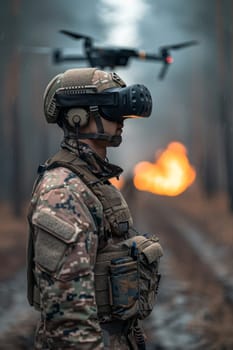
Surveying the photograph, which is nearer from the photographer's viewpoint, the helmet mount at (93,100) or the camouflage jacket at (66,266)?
the camouflage jacket at (66,266)

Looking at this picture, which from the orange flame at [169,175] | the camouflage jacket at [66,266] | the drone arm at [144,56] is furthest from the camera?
the orange flame at [169,175]

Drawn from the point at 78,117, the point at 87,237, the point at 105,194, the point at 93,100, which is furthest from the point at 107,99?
the point at 87,237

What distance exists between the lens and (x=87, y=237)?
269cm

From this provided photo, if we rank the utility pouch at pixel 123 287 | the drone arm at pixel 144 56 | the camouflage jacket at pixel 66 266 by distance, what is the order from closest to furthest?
the camouflage jacket at pixel 66 266 → the utility pouch at pixel 123 287 → the drone arm at pixel 144 56

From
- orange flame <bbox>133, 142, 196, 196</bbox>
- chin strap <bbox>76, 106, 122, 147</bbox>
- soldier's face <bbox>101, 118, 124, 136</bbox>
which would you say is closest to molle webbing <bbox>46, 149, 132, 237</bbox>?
chin strap <bbox>76, 106, 122, 147</bbox>

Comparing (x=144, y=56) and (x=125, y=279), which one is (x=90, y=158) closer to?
(x=125, y=279)

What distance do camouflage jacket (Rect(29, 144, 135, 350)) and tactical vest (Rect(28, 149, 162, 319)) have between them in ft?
0.56

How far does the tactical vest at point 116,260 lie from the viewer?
2875mm

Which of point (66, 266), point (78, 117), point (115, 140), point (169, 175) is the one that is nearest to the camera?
point (66, 266)

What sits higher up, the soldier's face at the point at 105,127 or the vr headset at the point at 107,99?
the vr headset at the point at 107,99

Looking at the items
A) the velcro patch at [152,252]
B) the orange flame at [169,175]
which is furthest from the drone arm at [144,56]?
the orange flame at [169,175]

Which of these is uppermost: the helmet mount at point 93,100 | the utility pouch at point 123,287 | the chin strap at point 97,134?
the helmet mount at point 93,100

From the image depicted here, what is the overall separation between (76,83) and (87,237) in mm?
833

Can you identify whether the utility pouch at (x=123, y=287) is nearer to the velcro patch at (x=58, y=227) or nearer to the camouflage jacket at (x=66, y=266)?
the camouflage jacket at (x=66, y=266)
